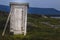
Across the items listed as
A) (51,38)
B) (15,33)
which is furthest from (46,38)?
(15,33)

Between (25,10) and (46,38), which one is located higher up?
(25,10)

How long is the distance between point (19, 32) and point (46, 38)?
230 centimetres

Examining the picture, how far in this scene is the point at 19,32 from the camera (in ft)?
49.5

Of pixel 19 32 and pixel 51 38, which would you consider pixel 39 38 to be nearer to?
pixel 51 38

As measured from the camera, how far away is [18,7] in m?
15.4

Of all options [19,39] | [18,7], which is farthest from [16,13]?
[19,39]

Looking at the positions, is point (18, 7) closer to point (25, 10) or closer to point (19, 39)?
point (25, 10)

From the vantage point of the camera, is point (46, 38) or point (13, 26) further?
point (13, 26)

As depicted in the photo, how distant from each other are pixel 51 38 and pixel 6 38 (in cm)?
243

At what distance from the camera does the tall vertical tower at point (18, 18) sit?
49.7 feet

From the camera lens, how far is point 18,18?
604 inches

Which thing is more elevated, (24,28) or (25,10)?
(25,10)

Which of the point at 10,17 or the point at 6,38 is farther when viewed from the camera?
the point at 10,17

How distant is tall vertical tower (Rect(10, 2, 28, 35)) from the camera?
597 inches
